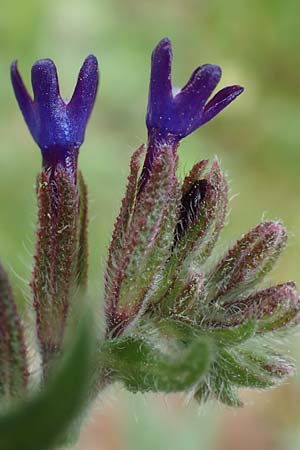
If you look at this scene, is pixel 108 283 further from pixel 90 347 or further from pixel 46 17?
pixel 46 17

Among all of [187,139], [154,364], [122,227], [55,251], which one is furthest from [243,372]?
[187,139]

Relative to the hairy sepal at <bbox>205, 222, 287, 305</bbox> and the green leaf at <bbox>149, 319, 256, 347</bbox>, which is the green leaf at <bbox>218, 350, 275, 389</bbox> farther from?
the hairy sepal at <bbox>205, 222, 287, 305</bbox>

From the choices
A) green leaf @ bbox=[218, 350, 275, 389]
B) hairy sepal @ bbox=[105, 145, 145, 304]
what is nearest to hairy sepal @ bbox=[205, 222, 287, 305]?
green leaf @ bbox=[218, 350, 275, 389]

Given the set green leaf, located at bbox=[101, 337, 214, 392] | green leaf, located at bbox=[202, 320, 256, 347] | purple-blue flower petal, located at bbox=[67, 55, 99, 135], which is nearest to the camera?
green leaf, located at bbox=[101, 337, 214, 392]

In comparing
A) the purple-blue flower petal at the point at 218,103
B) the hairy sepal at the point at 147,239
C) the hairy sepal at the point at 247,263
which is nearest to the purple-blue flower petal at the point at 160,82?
the purple-blue flower petal at the point at 218,103

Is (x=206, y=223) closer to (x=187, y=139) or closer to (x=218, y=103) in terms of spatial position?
(x=218, y=103)

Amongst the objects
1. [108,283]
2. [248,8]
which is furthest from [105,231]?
[108,283]
